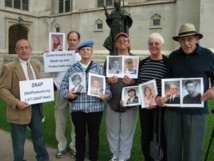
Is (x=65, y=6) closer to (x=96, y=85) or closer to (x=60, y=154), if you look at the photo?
(x=60, y=154)

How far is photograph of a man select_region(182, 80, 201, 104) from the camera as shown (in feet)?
8.94

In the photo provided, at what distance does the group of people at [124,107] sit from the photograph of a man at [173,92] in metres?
0.03

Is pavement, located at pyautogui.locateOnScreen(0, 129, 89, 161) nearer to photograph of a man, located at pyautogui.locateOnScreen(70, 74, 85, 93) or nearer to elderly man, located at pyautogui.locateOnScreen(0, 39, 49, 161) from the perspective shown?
elderly man, located at pyautogui.locateOnScreen(0, 39, 49, 161)

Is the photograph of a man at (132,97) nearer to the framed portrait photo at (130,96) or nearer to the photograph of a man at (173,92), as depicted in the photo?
the framed portrait photo at (130,96)

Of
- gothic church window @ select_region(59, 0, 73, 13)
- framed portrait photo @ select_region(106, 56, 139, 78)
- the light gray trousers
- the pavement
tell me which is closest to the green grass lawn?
the pavement

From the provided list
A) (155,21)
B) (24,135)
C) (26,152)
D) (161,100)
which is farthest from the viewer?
(155,21)

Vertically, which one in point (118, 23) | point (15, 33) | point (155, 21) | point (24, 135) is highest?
point (155, 21)

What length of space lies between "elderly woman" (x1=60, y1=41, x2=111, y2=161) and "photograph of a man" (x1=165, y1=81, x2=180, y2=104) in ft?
2.81

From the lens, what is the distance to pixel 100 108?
3.46m

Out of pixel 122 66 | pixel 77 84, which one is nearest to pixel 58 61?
pixel 77 84

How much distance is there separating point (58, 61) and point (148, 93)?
5.25 feet

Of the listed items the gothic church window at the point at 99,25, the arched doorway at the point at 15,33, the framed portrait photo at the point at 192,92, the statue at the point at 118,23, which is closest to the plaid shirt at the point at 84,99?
the framed portrait photo at the point at 192,92

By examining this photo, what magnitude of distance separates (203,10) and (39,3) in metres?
15.9

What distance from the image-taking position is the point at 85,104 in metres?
3.37
